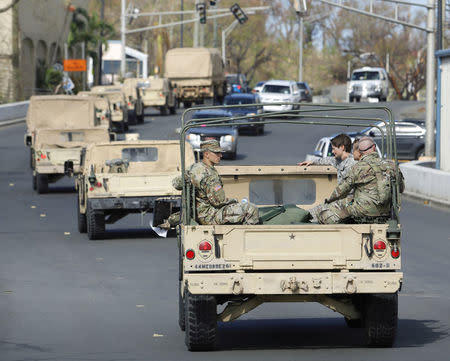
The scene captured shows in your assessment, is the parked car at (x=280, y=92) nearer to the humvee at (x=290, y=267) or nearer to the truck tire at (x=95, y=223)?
the truck tire at (x=95, y=223)

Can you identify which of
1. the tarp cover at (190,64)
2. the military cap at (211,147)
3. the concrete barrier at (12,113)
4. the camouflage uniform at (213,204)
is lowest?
the concrete barrier at (12,113)

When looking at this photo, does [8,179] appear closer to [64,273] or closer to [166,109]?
[64,273]

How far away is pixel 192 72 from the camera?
6494 cm

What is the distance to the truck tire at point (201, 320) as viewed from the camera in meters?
9.35

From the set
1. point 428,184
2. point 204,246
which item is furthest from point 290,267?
point 428,184

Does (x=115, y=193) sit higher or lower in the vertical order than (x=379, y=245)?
lower

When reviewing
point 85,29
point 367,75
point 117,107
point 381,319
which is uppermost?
point 85,29

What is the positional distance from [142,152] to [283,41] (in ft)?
345

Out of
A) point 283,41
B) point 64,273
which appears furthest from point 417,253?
point 283,41

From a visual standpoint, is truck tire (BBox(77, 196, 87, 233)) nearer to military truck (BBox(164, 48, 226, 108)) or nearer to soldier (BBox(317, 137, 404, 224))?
soldier (BBox(317, 137, 404, 224))

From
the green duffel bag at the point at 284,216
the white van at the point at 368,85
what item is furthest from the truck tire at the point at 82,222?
the white van at the point at 368,85

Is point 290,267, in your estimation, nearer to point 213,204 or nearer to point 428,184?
point 213,204

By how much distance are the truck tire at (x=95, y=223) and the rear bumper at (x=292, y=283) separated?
1033 cm

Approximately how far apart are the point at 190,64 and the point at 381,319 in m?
55.9
